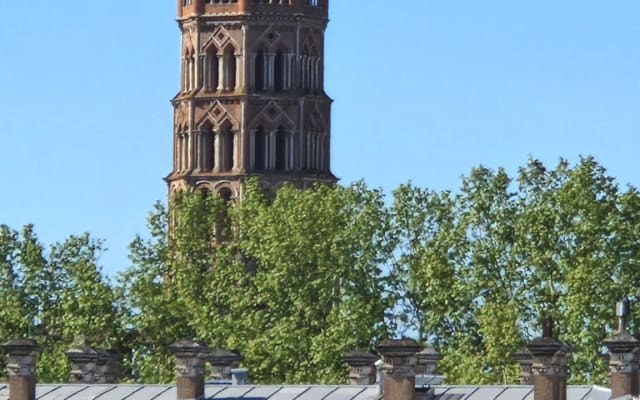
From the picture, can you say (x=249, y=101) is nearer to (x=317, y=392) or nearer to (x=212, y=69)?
(x=212, y=69)

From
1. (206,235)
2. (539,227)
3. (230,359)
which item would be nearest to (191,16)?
(206,235)

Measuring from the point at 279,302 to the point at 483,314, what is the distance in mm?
16097

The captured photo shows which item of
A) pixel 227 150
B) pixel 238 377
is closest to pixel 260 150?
pixel 227 150

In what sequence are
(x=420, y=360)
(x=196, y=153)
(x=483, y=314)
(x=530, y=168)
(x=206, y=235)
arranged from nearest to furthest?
(x=420, y=360)
(x=483, y=314)
(x=530, y=168)
(x=206, y=235)
(x=196, y=153)

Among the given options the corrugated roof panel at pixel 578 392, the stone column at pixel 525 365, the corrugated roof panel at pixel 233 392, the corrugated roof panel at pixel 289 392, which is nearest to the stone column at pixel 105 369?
the corrugated roof panel at pixel 233 392

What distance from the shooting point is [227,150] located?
195625 mm

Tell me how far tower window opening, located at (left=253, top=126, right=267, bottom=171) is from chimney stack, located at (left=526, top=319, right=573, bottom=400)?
106403 millimetres

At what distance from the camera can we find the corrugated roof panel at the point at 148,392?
95188 millimetres

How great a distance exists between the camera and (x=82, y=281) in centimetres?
15950

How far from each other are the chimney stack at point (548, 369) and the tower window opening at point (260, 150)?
10640 cm

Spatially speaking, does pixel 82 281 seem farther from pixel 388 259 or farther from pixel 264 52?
pixel 264 52

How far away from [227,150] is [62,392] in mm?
99461

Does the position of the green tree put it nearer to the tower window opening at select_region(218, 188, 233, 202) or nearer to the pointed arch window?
the tower window opening at select_region(218, 188, 233, 202)

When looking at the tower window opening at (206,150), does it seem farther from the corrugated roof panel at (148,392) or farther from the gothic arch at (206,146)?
the corrugated roof panel at (148,392)
